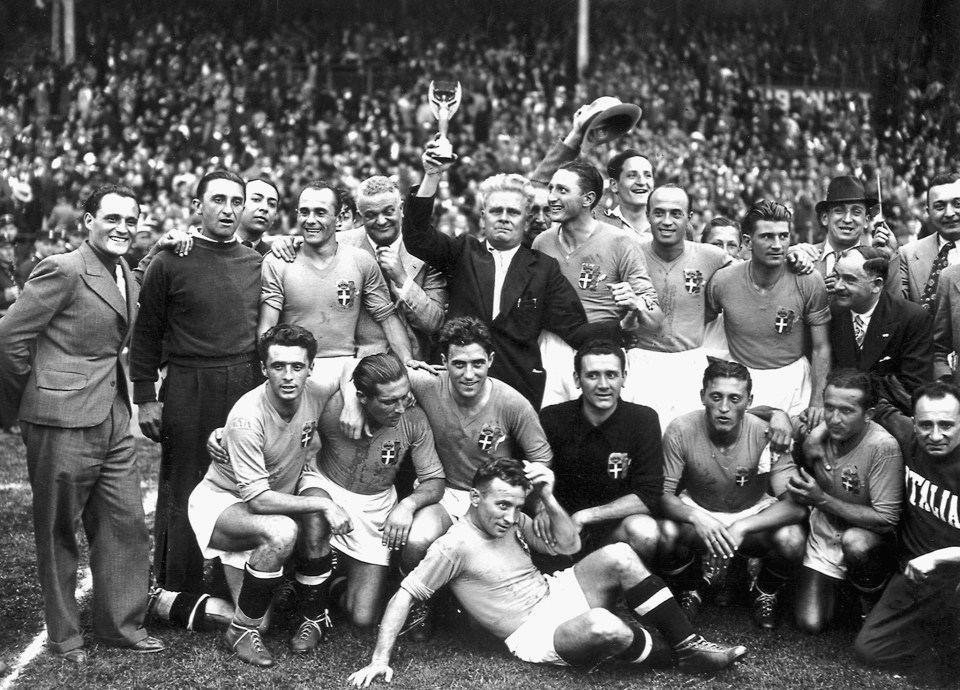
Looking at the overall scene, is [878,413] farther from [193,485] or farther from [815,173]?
[815,173]

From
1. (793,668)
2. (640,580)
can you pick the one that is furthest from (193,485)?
(793,668)

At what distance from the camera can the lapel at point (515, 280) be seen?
569 cm

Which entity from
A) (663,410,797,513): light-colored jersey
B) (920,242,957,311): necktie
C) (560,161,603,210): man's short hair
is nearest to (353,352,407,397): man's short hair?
(663,410,797,513): light-colored jersey

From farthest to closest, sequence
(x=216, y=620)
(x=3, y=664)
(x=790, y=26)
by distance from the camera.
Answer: (x=790, y=26) < (x=216, y=620) < (x=3, y=664)

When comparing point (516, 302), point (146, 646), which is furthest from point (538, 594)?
point (146, 646)

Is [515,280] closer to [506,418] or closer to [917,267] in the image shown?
[506,418]

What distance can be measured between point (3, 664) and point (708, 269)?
428 centimetres

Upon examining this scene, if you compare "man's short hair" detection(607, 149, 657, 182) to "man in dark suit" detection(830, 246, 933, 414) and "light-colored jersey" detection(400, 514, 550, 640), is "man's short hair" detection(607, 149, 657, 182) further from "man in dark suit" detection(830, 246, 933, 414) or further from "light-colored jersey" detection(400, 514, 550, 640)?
"light-colored jersey" detection(400, 514, 550, 640)

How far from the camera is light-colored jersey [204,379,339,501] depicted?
5016 mm

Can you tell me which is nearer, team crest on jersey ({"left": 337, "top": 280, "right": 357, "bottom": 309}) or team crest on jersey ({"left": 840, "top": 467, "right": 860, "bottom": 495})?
team crest on jersey ({"left": 840, "top": 467, "right": 860, "bottom": 495})

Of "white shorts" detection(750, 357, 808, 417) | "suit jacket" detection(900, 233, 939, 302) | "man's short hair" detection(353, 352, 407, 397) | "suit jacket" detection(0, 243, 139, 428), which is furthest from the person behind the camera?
"suit jacket" detection(900, 233, 939, 302)

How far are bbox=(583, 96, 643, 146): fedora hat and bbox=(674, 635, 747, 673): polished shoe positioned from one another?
10.9 feet

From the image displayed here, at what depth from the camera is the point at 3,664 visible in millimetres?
4695

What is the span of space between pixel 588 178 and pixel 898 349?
1961 mm
